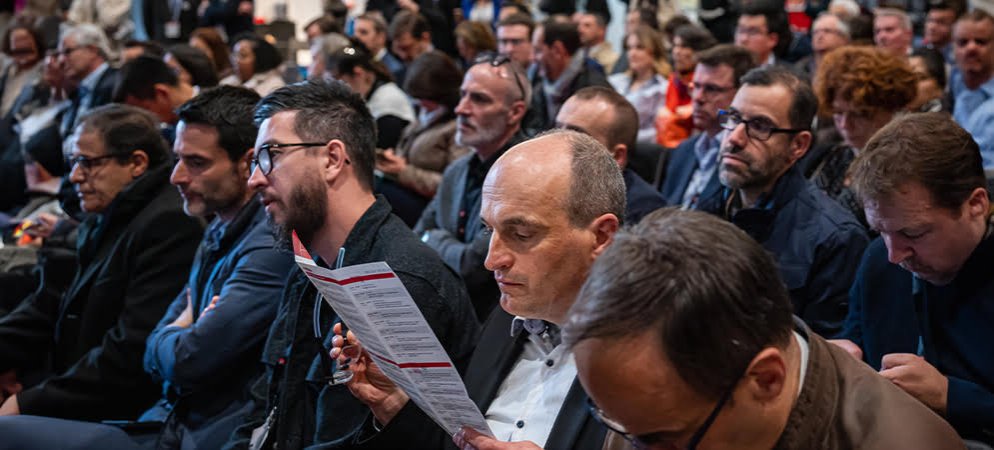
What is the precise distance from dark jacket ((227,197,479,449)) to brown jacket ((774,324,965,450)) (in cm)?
118

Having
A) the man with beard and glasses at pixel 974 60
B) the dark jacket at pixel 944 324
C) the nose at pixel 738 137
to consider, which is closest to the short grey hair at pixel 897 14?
the man with beard and glasses at pixel 974 60

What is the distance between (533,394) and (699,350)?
3.19 feet

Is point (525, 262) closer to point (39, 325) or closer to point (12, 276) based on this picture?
point (39, 325)

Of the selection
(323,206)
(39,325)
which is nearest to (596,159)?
(323,206)

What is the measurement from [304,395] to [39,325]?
1723 millimetres

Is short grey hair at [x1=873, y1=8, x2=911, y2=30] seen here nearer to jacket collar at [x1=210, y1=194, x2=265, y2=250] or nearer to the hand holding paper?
jacket collar at [x1=210, y1=194, x2=265, y2=250]

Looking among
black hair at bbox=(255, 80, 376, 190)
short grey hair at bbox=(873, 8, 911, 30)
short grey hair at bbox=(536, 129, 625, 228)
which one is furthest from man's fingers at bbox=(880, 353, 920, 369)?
short grey hair at bbox=(873, 8, 911, 30)

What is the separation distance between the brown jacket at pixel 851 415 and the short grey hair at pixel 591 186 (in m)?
0.69

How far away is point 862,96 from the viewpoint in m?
4.04

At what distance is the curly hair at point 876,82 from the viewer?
402 cm

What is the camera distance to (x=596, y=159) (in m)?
2.29

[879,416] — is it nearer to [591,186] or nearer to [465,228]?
[591,186]

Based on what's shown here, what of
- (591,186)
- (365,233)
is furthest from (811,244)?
(365,233)

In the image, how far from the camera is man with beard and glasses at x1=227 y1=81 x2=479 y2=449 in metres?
2.61
